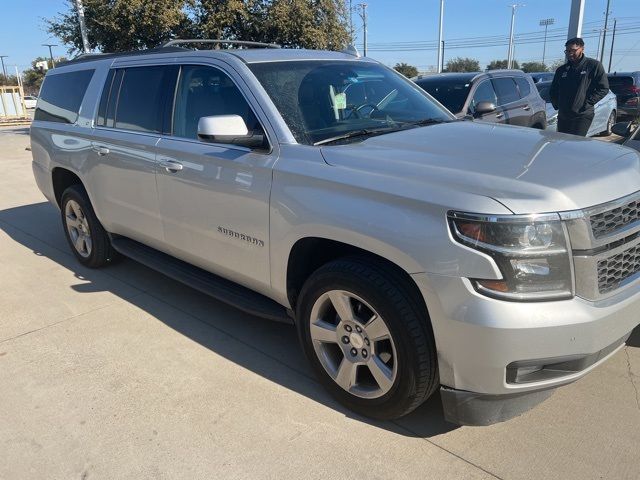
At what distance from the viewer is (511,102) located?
854cm

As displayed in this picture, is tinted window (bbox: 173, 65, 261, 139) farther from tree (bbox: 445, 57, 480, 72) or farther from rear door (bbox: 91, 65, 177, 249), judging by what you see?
tree (bbox: 445, 57, 480, 72)

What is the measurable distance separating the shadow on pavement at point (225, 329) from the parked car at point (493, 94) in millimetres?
4640

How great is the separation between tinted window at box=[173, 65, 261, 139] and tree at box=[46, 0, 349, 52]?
15.2 meters

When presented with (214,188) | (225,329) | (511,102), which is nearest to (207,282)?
(225,329)

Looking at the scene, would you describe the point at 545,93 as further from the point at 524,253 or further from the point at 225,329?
the point at 524,253

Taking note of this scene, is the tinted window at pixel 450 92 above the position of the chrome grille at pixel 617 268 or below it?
above

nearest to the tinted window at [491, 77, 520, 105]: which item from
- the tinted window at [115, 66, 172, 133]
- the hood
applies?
the hood

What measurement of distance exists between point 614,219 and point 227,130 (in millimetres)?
1958

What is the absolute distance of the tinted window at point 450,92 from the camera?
7645mm

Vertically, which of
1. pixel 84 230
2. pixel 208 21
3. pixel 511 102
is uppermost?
pixel 208 21

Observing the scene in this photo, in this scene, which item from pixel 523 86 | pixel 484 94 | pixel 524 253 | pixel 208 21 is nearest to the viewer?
pixel 524 253

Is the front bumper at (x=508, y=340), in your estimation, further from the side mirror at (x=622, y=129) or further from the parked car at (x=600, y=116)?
the parked car at (x=600, y=116)

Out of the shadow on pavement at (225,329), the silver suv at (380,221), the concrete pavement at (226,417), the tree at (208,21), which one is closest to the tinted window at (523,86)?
the silver suv at (380,221)

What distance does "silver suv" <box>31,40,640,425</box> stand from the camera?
2188mm
